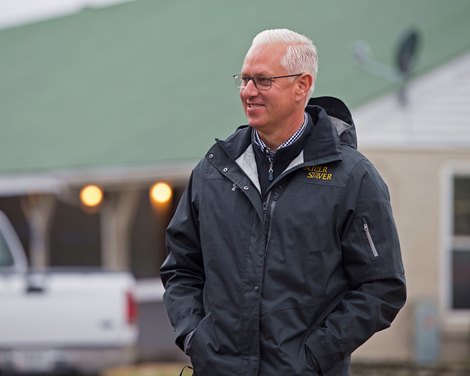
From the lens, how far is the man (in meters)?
3.94

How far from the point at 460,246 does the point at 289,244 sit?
1023cm

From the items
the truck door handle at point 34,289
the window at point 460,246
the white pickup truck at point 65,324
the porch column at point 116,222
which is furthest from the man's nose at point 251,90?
the porch column at point 116,222

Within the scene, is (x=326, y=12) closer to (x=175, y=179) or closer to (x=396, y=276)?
(x=175, y=179)

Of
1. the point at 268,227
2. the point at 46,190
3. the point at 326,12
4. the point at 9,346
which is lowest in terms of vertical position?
the point at 9,346

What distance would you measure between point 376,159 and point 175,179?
3.09m

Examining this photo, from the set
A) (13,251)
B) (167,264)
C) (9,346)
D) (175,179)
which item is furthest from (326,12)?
(167,264)

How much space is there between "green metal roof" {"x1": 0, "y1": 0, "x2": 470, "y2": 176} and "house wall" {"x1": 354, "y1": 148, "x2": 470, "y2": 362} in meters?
0.96

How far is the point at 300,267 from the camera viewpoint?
3.93 metres

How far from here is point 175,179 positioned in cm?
1550

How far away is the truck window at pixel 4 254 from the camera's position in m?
12.9

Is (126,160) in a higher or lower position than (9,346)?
higher

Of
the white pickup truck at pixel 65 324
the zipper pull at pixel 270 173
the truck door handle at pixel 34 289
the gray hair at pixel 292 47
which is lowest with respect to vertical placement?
the white pickup truck at pixel 65 324

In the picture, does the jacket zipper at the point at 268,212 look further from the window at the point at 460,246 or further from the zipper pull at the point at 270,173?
the window at the point at 460,246

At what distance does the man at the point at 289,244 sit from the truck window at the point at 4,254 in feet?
29.8
